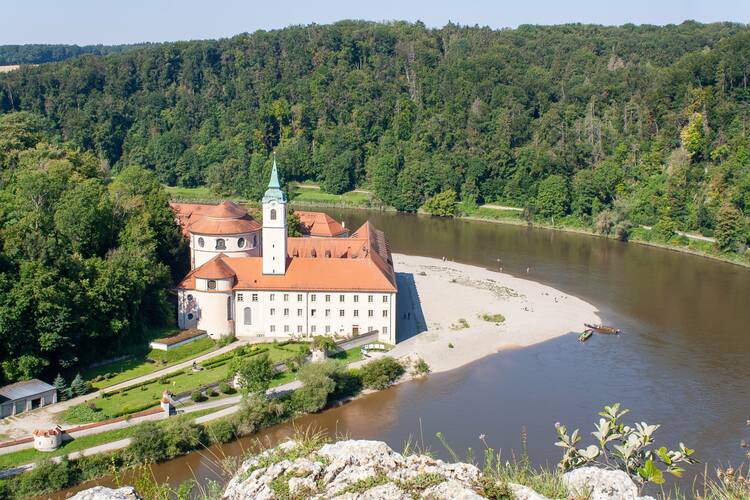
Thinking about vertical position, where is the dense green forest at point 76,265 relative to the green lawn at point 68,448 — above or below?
above

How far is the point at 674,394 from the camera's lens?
39.7 m

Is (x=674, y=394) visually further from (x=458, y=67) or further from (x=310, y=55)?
(x=310, y=55)

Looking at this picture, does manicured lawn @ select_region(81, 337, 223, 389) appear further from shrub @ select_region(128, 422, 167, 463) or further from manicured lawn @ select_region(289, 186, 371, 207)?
manicured lawn @ select_region(289, 186, 371, 207)

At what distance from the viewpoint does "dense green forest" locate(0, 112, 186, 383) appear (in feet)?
123

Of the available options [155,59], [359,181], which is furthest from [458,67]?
[155,59]

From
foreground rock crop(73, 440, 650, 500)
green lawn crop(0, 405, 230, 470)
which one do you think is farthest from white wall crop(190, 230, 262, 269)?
foreground rock crop(73, 440, 650, 500)

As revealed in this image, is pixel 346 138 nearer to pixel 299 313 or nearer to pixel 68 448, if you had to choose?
pixel 299 313

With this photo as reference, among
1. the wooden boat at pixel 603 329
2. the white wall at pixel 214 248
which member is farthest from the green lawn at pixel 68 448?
the wooden boat at pixel 603 329

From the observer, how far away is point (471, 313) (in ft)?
174

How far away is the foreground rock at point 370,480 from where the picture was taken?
37.8 feet

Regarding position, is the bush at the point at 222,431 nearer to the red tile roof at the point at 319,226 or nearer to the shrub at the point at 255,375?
the shrub at the point at 255,375

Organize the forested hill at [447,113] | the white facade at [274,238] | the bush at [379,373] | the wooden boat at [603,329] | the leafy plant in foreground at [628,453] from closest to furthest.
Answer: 1. the leafy plant in foreground at [628,453]
2. the bush at [379,373]
3. the white facade at [274,238]
4. the wooden boat at [603,329]
5. the forested hill at [447,113]

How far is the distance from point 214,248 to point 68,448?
21369mm

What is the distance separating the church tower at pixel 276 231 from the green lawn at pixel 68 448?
13941mm
